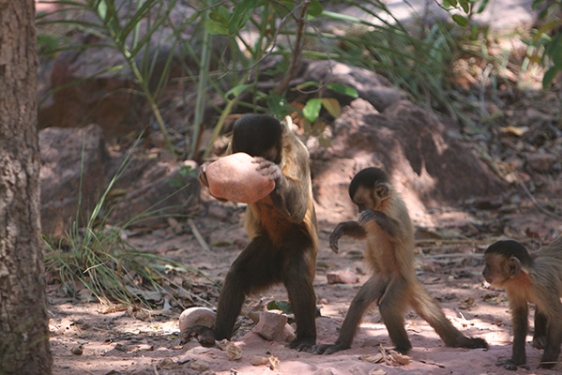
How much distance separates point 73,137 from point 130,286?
138 inches

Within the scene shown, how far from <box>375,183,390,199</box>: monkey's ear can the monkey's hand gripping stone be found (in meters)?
0.78

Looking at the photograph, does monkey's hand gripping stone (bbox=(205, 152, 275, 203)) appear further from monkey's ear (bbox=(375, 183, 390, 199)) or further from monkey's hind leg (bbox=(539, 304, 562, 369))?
monkey's hind leg (bbox=(539, 304, 562, 369))

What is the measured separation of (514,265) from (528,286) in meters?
0.17

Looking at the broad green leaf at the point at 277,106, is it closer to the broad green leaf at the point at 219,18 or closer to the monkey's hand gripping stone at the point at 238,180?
the broad green leaf at the point at 219,18

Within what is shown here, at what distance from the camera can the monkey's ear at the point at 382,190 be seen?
418cm

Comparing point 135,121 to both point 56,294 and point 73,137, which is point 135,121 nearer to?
point 73,137

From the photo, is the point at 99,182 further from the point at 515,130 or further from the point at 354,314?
the point at 515,130

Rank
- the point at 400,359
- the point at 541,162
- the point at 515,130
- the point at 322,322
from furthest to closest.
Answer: the point at 515,130
the point at 541,162
the point at 322,322
the point at 400,359

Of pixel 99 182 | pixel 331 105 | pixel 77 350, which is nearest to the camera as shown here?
pixel 77 350

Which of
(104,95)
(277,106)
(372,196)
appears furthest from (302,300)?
(104,95)

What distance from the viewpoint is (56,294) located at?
509 centimetres

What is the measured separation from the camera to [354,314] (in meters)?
4.07

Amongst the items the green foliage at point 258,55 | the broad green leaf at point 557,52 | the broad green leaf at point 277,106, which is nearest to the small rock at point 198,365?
the broad green leaf at point 557,52

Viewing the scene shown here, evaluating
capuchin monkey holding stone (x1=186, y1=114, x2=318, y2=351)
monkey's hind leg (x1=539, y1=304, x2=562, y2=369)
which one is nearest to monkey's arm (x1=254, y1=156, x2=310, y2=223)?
capuchin monkey holding stone (x1=186, y1=114, x2=318, y2=351)
